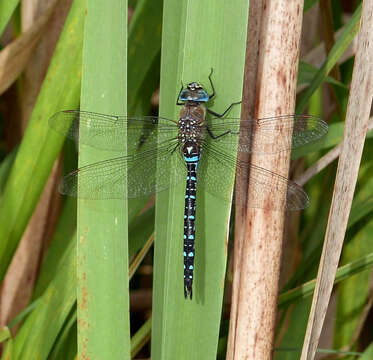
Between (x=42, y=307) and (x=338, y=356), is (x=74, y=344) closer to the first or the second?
(x=42, y=307)

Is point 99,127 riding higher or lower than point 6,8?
lower

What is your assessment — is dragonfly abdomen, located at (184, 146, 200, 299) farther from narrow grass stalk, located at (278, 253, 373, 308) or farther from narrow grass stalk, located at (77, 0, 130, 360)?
narrow grass stalk, located at (278, 253, 373, 308)

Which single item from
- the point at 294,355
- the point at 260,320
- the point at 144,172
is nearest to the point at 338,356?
the point at 294,355

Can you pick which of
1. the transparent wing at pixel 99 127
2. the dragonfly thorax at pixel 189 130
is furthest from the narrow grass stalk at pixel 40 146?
the dragonfly thorax at pixel 189 130

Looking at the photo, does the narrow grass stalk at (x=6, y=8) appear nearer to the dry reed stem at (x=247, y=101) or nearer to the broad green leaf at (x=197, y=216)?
the broad green leaf at (x=197, y=216)

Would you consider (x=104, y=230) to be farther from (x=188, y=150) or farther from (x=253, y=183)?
(x=188, y=150)

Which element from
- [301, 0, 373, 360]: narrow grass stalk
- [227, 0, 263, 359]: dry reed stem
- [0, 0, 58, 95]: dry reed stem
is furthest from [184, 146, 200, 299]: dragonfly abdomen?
[0, 0, 58, 95]: dry reed stem

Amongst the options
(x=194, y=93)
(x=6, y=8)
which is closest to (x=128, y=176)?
(x=194, y=93)
